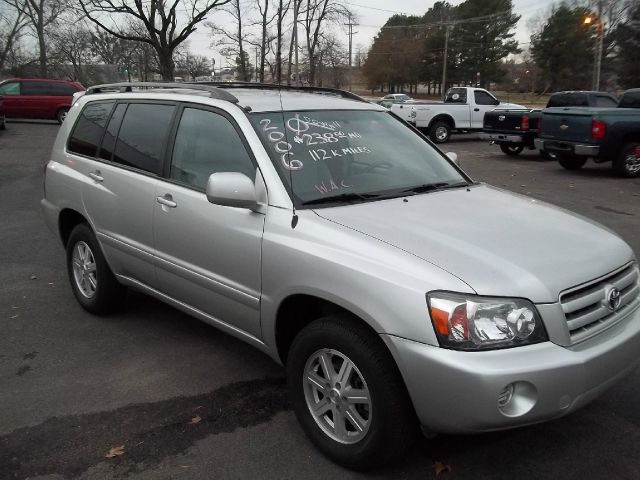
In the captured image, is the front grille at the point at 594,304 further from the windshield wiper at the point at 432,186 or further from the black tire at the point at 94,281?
the black tire at the point at 94,281

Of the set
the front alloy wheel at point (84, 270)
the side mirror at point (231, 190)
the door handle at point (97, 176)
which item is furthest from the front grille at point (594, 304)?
the front alloy wheel at point (84, 270)

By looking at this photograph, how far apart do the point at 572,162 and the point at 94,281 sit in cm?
1210

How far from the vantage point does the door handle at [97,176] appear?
172 inches

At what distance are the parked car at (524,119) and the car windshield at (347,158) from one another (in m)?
12.3

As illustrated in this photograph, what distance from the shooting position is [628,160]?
12195mm

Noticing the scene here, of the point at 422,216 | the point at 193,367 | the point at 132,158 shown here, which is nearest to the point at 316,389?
the point at 422,216

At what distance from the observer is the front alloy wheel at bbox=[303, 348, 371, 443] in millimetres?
2697

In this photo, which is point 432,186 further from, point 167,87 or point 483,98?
point 483,98

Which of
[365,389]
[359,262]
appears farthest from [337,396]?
[359,262]

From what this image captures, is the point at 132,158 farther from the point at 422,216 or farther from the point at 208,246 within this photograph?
the point at 422,216

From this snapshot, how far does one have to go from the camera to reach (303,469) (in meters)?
2.82

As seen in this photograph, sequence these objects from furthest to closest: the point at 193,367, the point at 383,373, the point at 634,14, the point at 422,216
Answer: the point at 634,14, the point at 193,367, the point at 422,216, the point at 383,373

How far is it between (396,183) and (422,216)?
563 millimetres

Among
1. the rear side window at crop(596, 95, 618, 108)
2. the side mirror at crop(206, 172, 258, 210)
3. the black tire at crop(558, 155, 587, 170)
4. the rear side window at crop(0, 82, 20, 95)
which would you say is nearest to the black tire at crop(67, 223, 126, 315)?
the side mirror at crop(206, 172, 258, 210)
